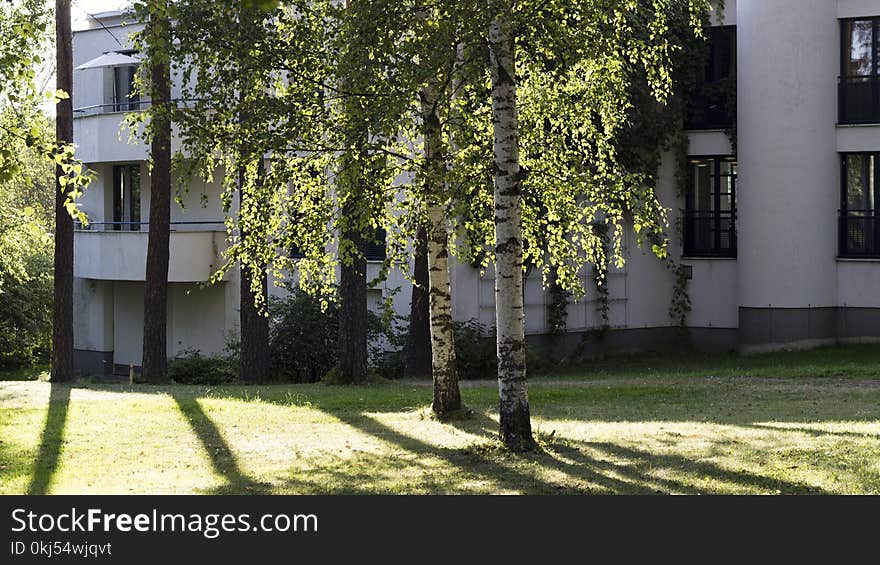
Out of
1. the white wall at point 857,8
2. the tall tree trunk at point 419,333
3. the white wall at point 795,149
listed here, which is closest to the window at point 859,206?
the white wall at point 795,149

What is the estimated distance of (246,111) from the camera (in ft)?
42.0

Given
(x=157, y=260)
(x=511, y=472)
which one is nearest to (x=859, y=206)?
(x=157, y=260)

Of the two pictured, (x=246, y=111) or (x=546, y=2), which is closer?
(x=546, y=2)

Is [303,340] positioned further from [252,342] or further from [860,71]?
[860,71]

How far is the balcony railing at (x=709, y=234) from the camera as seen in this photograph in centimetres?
2772

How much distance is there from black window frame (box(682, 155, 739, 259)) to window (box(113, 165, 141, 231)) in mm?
15026

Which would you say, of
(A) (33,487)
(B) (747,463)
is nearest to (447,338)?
(B) (747,463)

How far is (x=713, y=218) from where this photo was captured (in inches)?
1097

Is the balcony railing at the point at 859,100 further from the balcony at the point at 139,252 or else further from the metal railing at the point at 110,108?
the metal railing at the point at 110,108

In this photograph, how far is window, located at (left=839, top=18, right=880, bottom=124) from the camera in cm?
2573

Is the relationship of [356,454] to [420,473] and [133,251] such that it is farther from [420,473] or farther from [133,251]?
[133,251]

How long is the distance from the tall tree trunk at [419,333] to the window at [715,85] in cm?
898

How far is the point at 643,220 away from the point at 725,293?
52.5 feet

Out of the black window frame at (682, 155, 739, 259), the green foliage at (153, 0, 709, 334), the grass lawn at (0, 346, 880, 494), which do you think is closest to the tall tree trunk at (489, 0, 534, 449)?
the green foliage at (153, 0, 709, 334)
